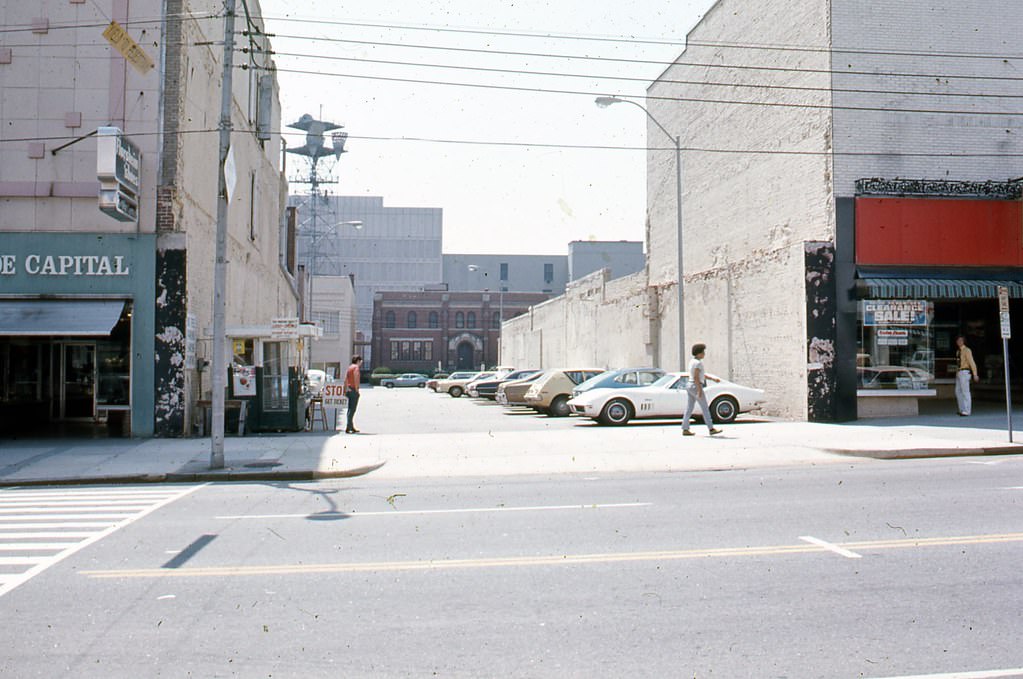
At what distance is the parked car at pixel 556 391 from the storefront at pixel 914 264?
7.88 m

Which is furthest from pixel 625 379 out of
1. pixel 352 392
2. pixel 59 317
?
pixel 59 317

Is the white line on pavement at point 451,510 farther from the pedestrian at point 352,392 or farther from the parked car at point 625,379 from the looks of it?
the parked car at point 625,379

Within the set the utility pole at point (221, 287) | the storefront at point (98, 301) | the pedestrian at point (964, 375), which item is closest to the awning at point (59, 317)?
the storefront at point (98, 301)

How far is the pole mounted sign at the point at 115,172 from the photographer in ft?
51.8

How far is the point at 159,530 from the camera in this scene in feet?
27.7

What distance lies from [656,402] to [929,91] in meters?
10.2

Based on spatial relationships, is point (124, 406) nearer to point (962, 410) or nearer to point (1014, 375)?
point (962, 410)

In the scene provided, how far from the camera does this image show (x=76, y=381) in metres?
21.8

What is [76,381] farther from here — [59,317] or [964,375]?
[964,375]

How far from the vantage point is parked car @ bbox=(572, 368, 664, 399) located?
21375 mm

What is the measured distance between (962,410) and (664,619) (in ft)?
58.0

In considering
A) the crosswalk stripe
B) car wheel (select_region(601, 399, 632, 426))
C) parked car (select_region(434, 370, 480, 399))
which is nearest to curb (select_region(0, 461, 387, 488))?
the crosswalk stripe

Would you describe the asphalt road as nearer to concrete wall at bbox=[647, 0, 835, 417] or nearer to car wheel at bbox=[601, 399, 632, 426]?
car wheel at bbox=[601, 399, 632, 426]

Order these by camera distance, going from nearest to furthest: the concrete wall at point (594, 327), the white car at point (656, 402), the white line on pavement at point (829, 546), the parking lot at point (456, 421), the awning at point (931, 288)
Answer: the white line on pavement at point (829, 546)
the awning at point (931, 288)
the white car at point (656, 402)
the parking lot at point (456, 421)
the concrete wall at point (594, 327)
